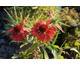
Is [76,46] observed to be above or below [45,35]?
below

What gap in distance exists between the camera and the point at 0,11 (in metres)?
1.50

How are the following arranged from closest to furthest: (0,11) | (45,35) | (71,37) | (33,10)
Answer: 1. (45,35)
2. (71,37)
3. (33,10)
4. (0,11)

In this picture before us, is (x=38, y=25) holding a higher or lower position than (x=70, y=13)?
lower

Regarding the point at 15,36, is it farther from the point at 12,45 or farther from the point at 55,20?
the point at 55,20

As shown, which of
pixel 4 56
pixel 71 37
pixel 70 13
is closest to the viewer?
pixel 4 56

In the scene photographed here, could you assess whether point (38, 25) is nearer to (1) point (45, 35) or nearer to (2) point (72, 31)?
(1) point (45, 35)

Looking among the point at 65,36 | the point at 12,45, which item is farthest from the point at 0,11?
the point at 65,36

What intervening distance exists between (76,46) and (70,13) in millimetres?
575

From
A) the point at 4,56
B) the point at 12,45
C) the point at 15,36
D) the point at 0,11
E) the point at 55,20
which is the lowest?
the point at 4,56

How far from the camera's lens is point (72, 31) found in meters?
1.10

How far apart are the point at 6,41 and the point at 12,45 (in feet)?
0.49

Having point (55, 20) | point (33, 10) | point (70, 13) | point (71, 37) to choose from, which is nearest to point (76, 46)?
point (71, 37)

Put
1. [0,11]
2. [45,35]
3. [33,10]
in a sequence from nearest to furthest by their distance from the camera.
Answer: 1. [45,35]
2. [33,10]
3. [0,11]

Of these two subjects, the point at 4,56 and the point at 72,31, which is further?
the point at 72,31
